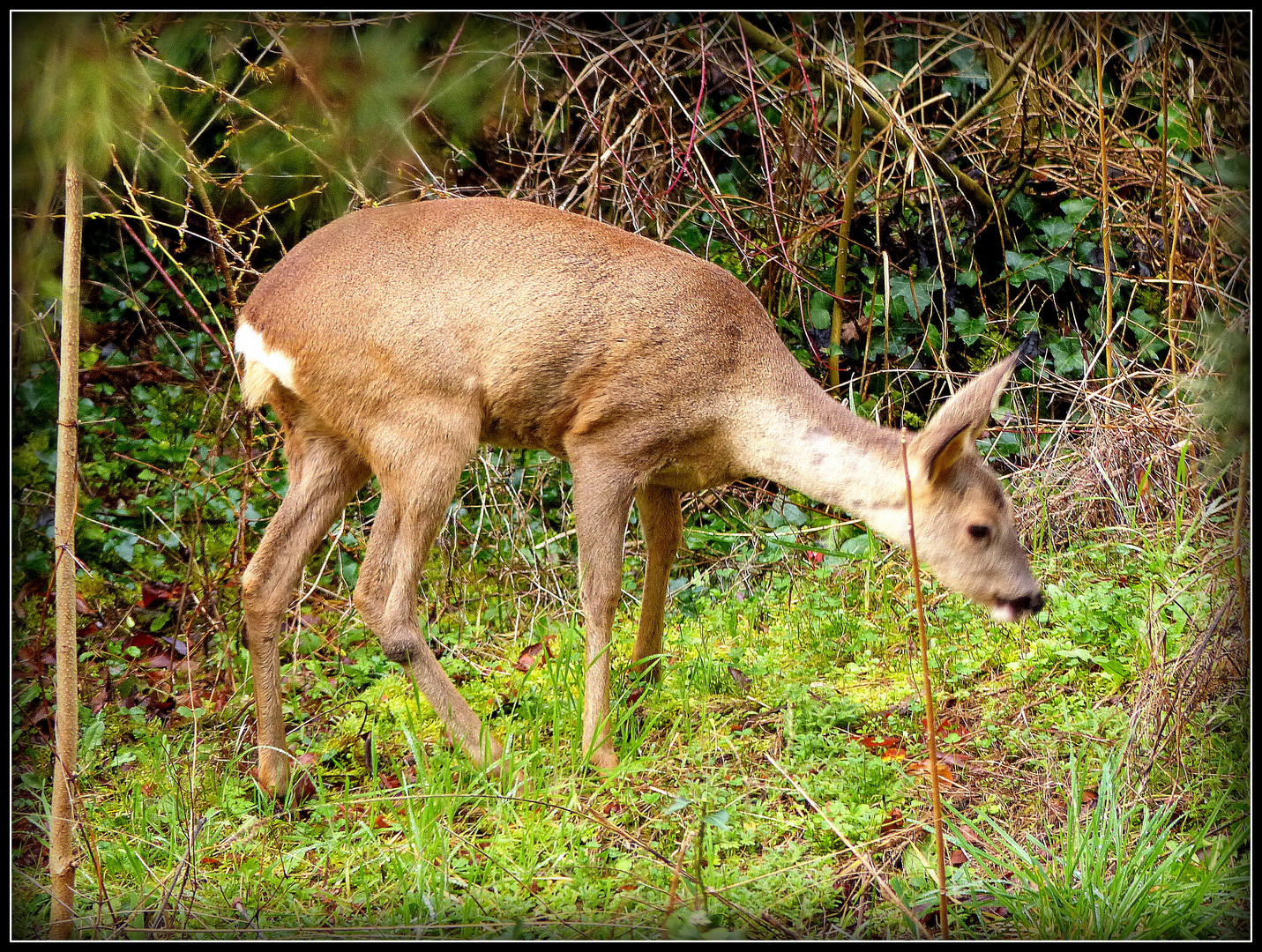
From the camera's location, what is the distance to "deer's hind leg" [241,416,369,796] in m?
4.18

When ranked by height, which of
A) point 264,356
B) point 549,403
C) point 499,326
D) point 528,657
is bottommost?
point 528,657

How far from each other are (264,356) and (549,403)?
3.48ft

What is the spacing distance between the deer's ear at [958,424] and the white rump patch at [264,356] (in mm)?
2270

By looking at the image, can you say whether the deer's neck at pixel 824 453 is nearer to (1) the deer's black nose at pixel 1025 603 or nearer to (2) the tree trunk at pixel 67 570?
(1) the deer's black nose at pixel 1025 603

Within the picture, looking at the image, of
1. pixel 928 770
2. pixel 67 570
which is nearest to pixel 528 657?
pixel 928 770

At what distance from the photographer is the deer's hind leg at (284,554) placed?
13.7 feet

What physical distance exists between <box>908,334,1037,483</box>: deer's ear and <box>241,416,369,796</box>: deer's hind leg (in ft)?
7.10

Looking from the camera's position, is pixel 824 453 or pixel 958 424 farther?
pixel 824 453

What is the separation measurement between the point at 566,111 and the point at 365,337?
2.80 m

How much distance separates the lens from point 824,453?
13.6ft

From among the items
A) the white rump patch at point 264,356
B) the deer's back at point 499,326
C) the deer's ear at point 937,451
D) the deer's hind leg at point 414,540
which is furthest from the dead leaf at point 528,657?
A: the deer's ear at point 937,451

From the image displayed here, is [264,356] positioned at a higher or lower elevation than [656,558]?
higher

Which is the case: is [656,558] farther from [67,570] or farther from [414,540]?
[67,570]

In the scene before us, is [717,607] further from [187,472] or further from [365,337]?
[187,472]
